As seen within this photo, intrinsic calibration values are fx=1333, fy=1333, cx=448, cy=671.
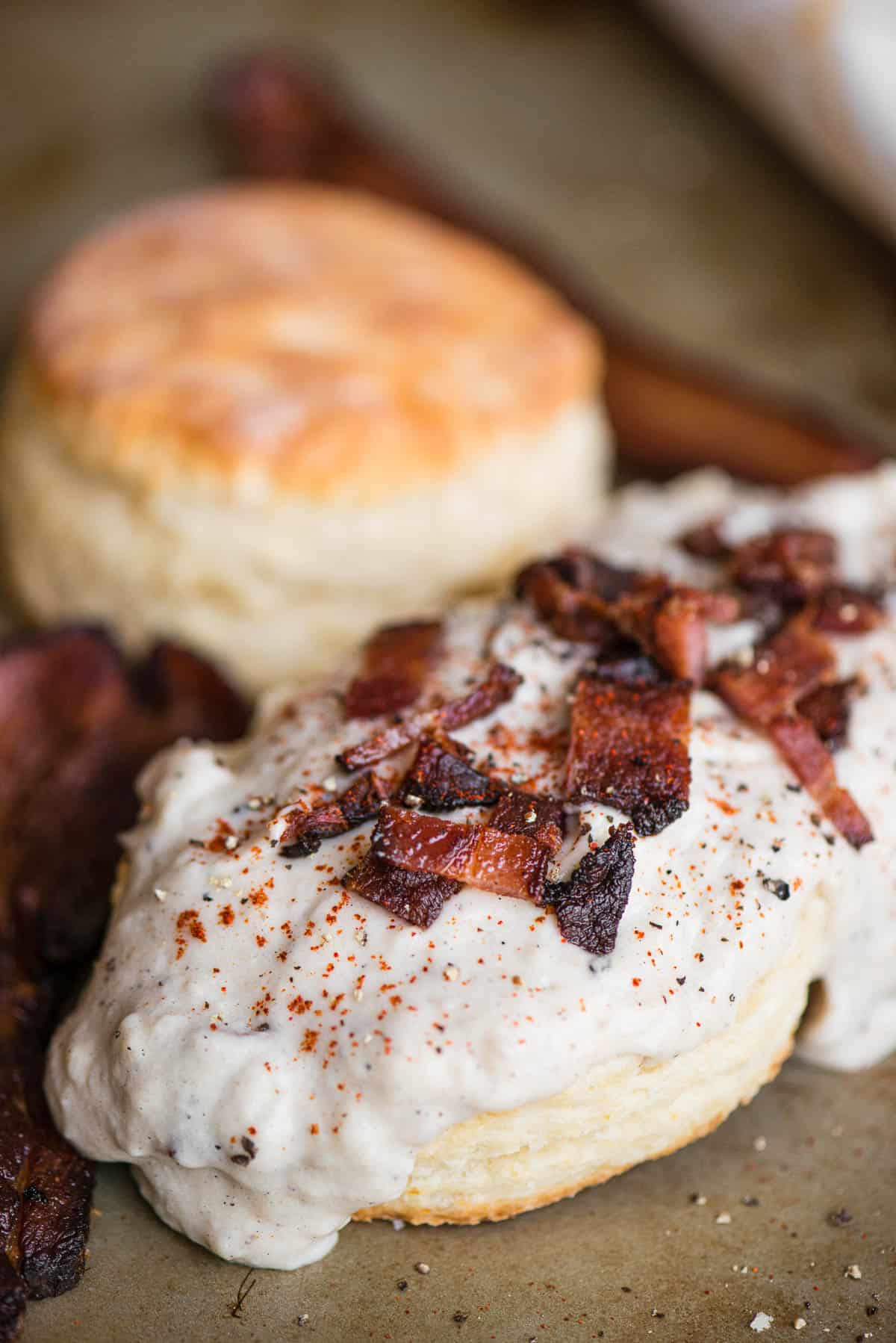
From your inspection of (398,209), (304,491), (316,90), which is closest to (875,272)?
(398,209)

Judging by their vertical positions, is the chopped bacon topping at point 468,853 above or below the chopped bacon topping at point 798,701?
below

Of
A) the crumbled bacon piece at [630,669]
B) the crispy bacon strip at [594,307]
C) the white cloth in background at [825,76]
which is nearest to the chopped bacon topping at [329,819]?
the crumbled bacon piece at [630,669]

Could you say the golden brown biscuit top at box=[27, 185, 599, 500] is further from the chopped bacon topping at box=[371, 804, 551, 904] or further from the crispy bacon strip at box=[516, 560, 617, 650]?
the chopped bacon topping at box=[371, 804, 551, 904]

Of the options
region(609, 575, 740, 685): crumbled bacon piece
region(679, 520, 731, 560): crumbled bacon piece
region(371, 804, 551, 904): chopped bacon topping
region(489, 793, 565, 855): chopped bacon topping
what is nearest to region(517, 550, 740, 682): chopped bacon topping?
region(609, 575, 740, 685): crumbled bacon piece

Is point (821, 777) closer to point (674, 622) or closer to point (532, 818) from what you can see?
point (674, 622)

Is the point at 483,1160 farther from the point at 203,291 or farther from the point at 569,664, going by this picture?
the point at 203,291

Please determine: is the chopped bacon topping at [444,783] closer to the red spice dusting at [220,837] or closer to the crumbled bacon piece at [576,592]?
the red spice dusting at [220,837]
